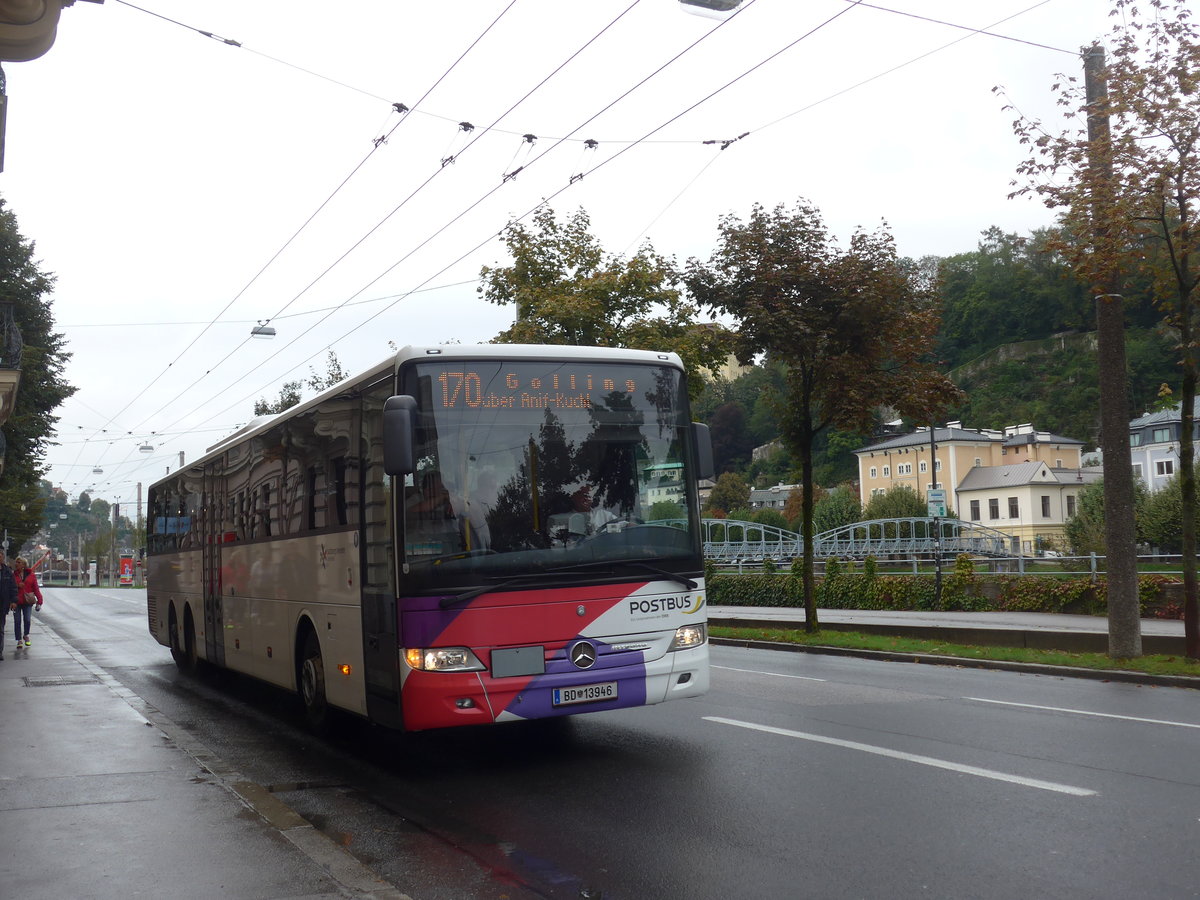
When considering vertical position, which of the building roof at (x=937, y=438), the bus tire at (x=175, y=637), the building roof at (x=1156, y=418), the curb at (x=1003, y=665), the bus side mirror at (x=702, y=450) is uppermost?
the building roof at (x=937, y=438)

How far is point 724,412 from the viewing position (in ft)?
508

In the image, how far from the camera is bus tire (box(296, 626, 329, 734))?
1023cm

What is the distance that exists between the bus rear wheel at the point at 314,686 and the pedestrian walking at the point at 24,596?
1538 centimetres

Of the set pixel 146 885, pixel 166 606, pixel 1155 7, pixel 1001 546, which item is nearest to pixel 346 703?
pixel 146 885

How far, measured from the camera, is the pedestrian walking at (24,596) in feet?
78.1

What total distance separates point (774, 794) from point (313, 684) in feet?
15.6

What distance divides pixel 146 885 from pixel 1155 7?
1401cm

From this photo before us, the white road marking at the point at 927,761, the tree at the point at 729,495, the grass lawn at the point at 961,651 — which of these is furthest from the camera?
the tree at the point at 729,495

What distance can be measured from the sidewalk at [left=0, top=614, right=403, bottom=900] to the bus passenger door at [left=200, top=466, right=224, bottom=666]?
296 cm

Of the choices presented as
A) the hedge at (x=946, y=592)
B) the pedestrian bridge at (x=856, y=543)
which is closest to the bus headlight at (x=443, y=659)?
the hedge at (x=946, y=592)

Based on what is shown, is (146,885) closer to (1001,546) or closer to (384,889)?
(384,889)

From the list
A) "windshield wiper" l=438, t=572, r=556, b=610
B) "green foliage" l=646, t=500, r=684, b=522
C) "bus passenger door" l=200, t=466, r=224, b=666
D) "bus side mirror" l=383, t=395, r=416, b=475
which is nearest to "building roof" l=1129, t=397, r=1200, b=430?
"bus passenger door" l=200, t=466, r=224, b=666

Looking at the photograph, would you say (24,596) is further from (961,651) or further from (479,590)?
(479,590)

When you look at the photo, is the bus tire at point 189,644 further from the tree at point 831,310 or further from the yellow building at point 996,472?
the yellow building at point 996,472
